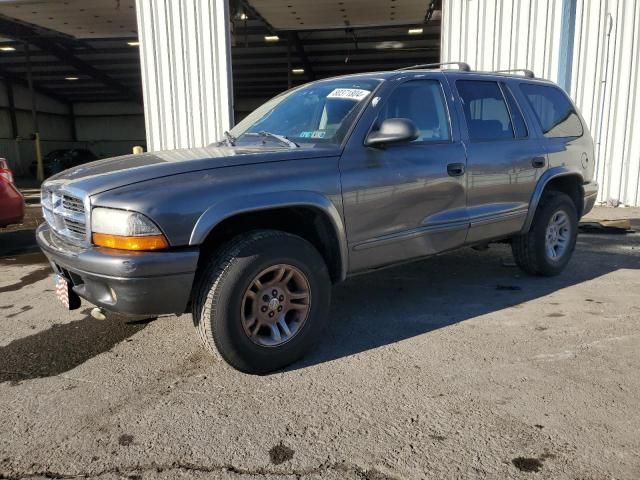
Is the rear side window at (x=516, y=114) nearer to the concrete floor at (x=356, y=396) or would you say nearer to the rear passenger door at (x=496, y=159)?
the rear passenger door at (x=496, y=159)

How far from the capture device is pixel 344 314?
13.8 feet

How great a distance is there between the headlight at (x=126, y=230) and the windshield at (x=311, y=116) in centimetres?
121

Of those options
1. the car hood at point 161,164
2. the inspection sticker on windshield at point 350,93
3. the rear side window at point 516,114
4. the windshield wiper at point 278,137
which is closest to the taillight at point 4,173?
the car hood at point 161,164

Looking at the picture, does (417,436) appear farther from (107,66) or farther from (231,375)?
(107,66)

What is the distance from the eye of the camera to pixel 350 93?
147 inches

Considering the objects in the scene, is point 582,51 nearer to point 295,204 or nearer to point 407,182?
point 407,182

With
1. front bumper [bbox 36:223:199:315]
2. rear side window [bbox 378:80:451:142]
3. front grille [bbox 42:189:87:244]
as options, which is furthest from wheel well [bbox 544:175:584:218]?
front grille [bbox 42:189:87:244]

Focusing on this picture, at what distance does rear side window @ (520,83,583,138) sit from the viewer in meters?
4.87

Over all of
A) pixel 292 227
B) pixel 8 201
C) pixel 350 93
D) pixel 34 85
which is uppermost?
pixel 34 85

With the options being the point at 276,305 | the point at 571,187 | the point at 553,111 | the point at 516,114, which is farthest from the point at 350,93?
the point at 571,187

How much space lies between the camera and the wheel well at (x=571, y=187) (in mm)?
5094

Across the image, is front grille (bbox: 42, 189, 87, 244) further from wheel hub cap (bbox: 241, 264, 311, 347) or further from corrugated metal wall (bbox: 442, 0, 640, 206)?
corrugated metal wall (bbox: 442, 0, 640, 206)

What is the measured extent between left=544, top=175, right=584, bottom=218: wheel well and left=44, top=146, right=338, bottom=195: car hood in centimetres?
283

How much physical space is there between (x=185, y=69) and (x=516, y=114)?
22.7ft
